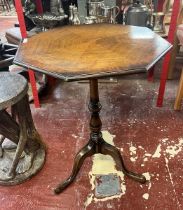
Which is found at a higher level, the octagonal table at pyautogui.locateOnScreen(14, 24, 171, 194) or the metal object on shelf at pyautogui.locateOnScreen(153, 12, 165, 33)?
the octagonal table at pyautogui.locateOnScreen(14, 24, 171, 194)

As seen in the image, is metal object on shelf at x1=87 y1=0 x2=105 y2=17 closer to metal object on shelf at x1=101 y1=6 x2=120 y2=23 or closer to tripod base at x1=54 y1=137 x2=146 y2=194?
metal object on shelf at x1=101 y1=6 x2=120 y2=23

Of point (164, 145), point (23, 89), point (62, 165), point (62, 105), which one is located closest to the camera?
point (23, 89)

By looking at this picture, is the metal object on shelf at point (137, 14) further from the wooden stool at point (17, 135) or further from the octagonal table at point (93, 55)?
the wooden stool at point (17, 135)

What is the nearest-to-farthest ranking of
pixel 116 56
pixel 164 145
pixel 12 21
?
1. pixel 116 56
2. pixel 164 145
3. pixel 12 21

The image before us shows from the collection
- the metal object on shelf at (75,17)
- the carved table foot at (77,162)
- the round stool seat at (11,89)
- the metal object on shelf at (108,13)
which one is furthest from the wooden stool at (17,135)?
the metal object on shelf at (108,13)

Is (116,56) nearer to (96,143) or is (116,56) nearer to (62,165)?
(96,143)

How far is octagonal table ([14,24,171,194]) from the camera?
34.2 inches

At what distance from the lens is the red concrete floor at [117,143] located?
1.31m

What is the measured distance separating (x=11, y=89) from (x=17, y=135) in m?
0.32

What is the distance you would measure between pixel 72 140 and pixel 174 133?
0.77 meters

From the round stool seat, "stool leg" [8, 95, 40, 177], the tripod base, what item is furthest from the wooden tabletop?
the tripod base

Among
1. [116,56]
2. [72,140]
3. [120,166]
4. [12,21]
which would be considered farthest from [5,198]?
[12,21]

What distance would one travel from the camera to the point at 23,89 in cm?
129

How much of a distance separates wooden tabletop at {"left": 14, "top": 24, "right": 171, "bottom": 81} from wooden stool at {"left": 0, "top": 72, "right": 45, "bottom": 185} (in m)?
0.25
